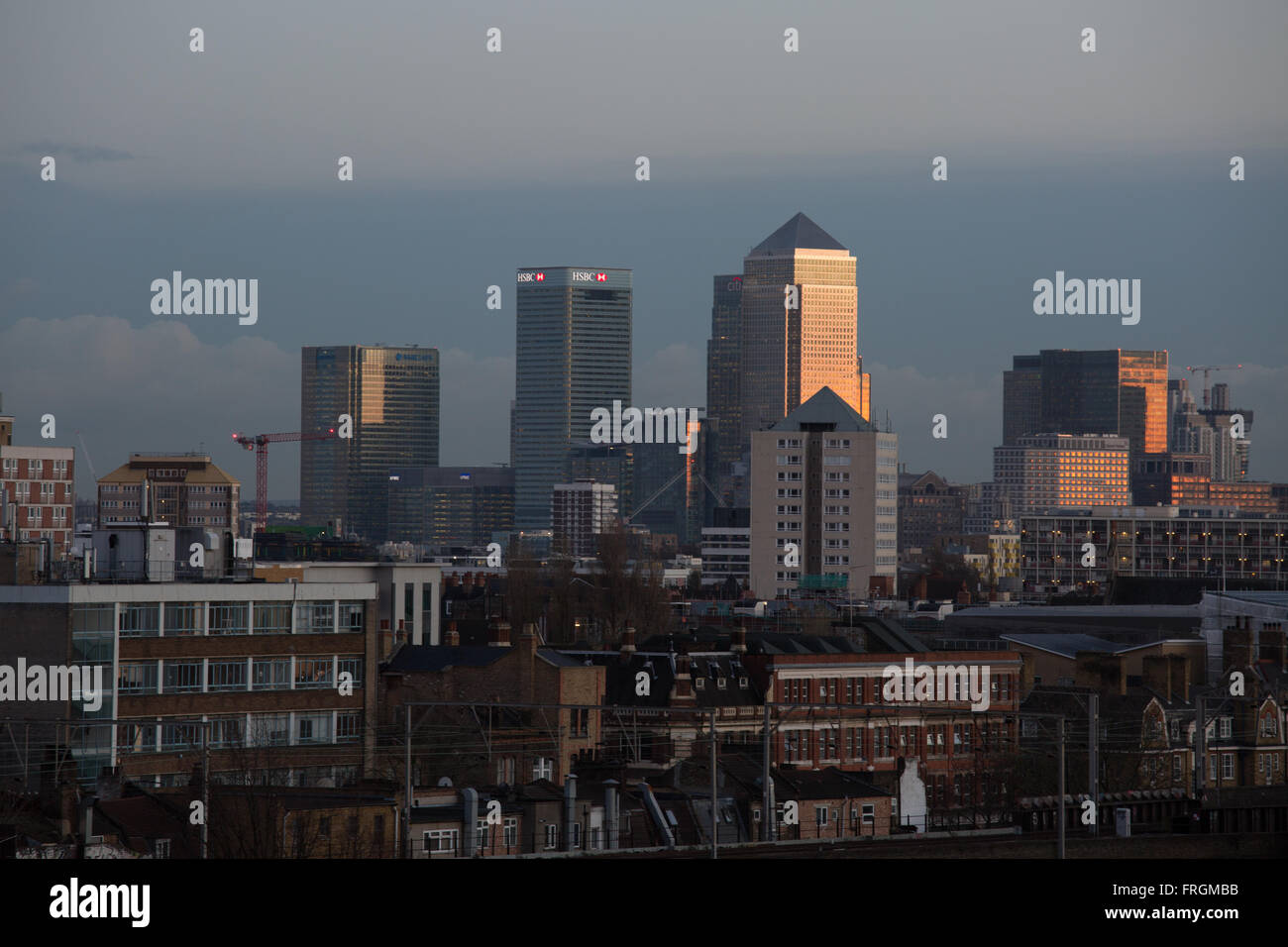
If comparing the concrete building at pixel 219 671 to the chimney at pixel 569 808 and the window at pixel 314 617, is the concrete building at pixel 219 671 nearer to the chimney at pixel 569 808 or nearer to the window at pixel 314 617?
the window at pixel 314 617

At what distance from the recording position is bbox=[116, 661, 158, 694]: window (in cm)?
4159

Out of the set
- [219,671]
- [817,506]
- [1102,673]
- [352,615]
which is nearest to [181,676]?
[219,671]

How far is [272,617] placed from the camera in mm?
44438

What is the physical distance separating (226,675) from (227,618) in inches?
49.7

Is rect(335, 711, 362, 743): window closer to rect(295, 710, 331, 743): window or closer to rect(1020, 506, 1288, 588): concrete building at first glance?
rect(295, 710, 331, 743): window

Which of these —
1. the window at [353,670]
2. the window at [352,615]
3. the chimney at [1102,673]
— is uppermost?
the window at [352,615]

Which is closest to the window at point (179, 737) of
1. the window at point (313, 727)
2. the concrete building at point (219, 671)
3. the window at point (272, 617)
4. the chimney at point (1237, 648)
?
the concrete building at point (219, 671)

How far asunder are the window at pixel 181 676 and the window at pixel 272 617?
1.81 m

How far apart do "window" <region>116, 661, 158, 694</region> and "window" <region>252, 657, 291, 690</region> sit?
2395 mm

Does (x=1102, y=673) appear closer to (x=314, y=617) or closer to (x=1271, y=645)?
(x=1271, y=645)

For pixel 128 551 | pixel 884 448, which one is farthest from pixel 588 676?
pixel 884 448

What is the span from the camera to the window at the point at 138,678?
4159 cm
